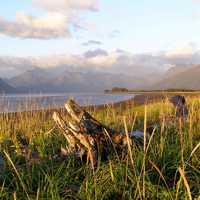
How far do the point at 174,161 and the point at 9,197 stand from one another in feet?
8.79

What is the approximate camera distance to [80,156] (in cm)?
779

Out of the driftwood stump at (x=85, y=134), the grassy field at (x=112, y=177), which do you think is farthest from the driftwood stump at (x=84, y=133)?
the grassy field at (x=112, y=177)

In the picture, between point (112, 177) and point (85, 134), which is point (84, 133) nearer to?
point (85, 134)

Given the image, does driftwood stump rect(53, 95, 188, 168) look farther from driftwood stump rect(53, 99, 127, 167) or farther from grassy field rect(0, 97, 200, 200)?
grassy field rect(0, 97, 200, 200)

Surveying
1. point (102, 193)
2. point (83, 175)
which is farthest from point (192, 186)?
point (83, 175)

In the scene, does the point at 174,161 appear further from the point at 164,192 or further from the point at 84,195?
the point at 84,195

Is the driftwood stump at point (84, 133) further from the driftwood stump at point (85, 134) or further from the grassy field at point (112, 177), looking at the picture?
the grassy field at point (112, 177)

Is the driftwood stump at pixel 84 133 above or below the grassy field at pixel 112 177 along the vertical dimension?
above

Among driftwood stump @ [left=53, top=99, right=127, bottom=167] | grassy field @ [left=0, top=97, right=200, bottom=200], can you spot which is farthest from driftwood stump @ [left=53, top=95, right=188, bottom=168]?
grassy field @ [left=0, top=97, right=200, bottom=200]

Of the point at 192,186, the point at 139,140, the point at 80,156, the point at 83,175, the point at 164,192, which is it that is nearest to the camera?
the point at 164,192

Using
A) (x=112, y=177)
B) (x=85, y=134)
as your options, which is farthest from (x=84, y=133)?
(x=112, y=177)

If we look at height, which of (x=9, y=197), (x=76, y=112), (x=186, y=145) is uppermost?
(x=76, y=112)

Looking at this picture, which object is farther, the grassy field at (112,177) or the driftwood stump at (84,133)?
the driftwood stump at (84,133)

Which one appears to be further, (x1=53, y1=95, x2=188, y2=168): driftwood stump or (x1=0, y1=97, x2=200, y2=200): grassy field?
(x1=53, y1=95, x2=188, y2=168): driftwood stump
